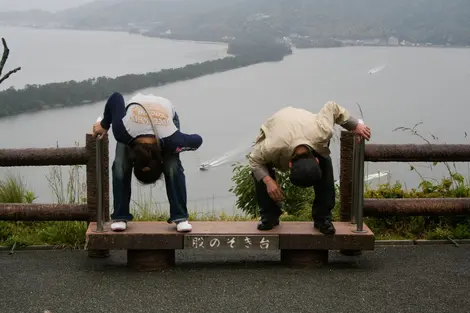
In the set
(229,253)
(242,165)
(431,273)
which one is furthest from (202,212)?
(431,273)

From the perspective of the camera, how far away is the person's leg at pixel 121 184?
5375 mm

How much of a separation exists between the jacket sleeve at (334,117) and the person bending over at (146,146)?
36.7 inches

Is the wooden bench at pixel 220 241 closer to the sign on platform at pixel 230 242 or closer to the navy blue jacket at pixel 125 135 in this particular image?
the sign on platform at pixel 230 242

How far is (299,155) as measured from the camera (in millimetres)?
5117

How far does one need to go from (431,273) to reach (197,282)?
1.79 meters

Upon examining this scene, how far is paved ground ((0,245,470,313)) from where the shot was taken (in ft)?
15.6

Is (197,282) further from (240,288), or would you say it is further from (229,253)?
(229,253)

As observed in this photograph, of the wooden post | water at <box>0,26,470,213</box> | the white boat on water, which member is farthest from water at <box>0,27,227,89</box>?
the wooden post

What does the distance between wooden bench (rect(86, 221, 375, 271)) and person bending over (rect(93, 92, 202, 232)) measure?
11cm

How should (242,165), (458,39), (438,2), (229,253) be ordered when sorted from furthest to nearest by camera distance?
(438,2) → (458,39) → (242,165) → (229,253)

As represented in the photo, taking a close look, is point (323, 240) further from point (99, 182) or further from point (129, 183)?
point (99, 182)

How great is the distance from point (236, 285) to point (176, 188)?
0.87 metres

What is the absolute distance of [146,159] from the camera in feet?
17.0

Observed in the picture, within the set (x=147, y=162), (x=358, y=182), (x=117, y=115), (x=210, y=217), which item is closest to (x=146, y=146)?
(x=147, y=162)
